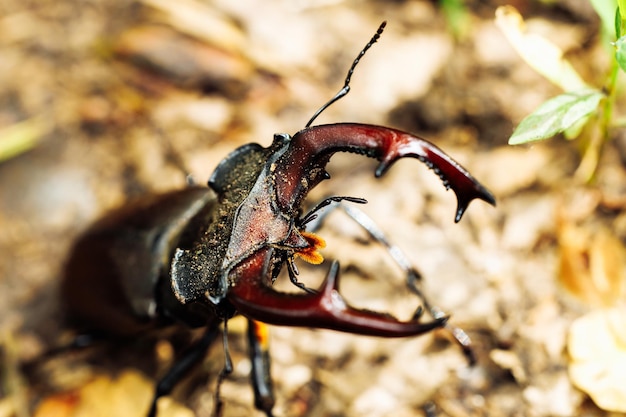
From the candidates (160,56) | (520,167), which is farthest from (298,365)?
(160,56)

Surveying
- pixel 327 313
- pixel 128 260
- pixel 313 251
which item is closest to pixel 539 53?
pixel 313 251

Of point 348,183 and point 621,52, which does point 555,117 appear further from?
point 348,183

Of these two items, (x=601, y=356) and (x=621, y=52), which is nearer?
(x=621, y=52)

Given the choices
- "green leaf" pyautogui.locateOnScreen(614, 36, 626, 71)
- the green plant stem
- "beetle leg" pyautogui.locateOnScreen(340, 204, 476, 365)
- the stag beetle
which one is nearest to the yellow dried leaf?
the green plant stem

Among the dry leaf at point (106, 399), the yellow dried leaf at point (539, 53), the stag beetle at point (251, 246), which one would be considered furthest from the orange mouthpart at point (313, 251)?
the dry leaf at point (106, 399)

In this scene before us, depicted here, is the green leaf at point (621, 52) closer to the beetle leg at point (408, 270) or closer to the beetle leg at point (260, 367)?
the beetle leg at point (408, 270)

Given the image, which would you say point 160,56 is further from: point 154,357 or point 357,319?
point 357,319

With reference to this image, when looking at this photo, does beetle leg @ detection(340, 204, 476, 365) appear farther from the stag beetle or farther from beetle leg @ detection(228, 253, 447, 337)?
beetle leg @ detection(228, 253, 447, 337)
